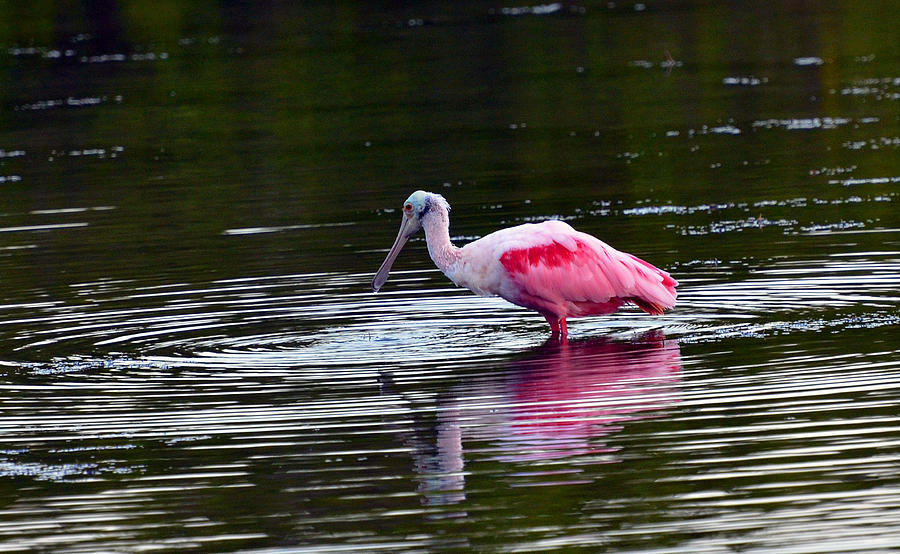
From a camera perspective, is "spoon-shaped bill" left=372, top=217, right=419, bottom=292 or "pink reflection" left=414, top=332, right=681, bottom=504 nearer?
"pink reflection" left=414, top=332, right=681, bottom=504

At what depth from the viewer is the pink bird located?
13352 millimetres

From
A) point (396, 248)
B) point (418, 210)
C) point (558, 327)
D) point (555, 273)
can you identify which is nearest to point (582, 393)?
point (555, 273)

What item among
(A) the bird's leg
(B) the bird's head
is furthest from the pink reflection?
(B) the bird's head

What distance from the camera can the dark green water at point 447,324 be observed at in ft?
28.9

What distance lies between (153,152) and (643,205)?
9.23 meters

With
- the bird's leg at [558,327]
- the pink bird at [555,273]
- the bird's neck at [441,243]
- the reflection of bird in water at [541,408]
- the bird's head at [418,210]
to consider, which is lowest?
the reflection of bird in water at [541,408]

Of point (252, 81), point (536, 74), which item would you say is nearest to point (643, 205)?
point (536, 74)

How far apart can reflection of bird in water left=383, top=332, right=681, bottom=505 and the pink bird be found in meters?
0.47

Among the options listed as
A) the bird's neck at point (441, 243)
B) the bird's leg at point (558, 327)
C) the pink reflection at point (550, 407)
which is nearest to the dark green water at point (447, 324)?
the pink reflection at point (550, 407)

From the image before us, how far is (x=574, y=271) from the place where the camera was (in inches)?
530

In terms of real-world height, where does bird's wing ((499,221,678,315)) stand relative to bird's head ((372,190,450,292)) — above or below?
below

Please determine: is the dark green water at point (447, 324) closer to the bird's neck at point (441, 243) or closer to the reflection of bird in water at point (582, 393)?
the reflection of bird in water at point (582, 393)

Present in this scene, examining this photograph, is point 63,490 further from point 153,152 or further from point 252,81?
point 252,81

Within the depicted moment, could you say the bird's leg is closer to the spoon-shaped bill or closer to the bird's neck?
the bird's neck
